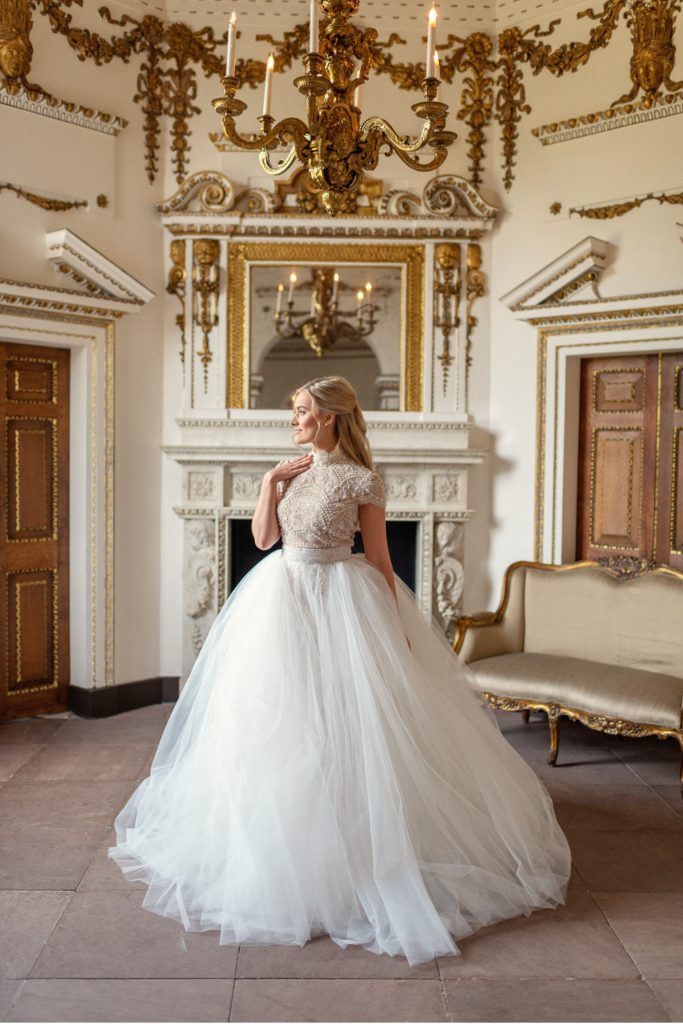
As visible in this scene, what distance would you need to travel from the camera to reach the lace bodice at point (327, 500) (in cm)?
347

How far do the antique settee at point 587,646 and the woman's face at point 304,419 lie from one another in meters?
2.37

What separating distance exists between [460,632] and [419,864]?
2666mm

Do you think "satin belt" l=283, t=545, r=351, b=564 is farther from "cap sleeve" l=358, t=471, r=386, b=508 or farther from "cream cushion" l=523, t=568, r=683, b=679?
"cream cushion" l=523, t=568, r=683, b=679

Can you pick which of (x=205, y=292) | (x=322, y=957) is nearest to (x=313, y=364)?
(x=205, y=292)

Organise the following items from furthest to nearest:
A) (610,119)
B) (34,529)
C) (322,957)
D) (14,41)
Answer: (34,529)
(610,119)
(14,41)
(322,957)

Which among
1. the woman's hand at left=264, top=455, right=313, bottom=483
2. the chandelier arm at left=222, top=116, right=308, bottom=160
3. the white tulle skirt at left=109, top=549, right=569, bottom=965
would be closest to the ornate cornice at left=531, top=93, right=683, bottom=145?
the chandelier arm at left=222, top=116, right=308, bottom=160

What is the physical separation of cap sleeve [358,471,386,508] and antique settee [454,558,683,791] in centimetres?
211

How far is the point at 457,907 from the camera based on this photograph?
3133 millimetres

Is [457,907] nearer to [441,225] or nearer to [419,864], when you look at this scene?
[419,864]

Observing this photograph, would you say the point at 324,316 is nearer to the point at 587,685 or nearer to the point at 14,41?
the point at 14,41

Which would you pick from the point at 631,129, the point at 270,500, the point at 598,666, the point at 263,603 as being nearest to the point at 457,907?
the point at 263,603

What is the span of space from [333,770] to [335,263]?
3950 mm

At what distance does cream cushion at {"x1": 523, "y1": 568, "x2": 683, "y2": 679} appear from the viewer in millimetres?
5270

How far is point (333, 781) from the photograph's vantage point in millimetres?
3152
